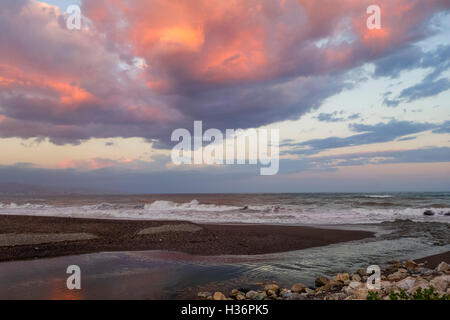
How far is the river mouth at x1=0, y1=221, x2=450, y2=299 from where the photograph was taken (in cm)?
671

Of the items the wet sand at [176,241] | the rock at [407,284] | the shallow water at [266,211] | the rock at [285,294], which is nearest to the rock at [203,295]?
the rock at [285,294]

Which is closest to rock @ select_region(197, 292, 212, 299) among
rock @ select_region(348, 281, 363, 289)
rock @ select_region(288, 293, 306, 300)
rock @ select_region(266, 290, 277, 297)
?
rock @ select_region(266, 290, 277, 297)

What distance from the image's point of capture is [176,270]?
8672 millimetres

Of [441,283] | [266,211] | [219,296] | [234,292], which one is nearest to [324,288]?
[234,292]

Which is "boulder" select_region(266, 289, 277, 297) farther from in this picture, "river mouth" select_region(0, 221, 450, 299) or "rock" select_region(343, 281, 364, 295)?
"rock" select_region(343, 281, 364, 295)

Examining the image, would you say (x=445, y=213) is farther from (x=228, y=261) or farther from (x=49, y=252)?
(x=49, y=252)

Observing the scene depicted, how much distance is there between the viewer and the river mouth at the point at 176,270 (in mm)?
6707

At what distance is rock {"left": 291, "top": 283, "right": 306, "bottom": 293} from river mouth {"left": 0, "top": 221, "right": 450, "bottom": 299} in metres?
0.53

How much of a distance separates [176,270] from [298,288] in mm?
3752

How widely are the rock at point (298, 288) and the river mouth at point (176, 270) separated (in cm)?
53
